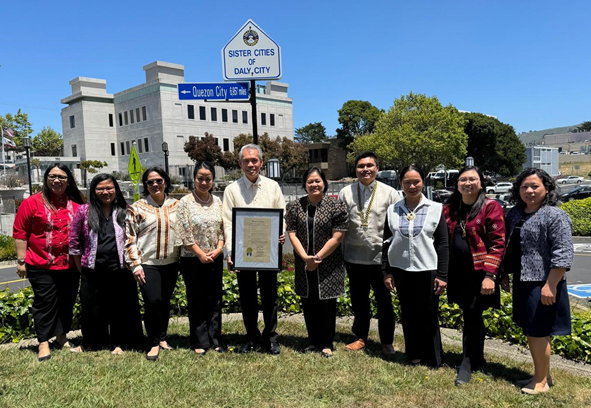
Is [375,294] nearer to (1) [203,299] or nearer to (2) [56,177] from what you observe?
(1) [203,299]

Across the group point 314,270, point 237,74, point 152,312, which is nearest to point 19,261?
point 152,312

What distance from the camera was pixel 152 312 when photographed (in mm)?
4609

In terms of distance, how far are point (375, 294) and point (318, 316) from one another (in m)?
0.66

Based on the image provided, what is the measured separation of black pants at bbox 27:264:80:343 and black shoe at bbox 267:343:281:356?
2.27m

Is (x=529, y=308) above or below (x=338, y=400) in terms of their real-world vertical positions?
above

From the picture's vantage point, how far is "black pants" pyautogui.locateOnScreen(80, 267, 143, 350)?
4.62m

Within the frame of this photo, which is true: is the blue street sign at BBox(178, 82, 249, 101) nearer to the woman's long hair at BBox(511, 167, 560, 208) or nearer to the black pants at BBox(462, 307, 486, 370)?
the woman's long hair at BBox(511, 167, 560, 208)

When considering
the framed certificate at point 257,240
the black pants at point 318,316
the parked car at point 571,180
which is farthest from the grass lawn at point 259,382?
the parked car at point 571,180

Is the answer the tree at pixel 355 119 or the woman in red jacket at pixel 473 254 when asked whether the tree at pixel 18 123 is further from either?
the woman in red jacket at pixel 473 254

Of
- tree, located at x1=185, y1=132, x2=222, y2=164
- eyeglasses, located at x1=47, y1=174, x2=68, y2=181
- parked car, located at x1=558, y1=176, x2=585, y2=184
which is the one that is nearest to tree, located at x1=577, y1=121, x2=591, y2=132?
parked car, located at x1=558, y1=176, x2=585, y2=184

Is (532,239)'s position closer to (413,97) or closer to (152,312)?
(152,312)

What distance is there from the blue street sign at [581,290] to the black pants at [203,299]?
701cm

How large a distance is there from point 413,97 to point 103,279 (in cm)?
4268

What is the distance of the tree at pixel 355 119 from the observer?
62362 millimetres
